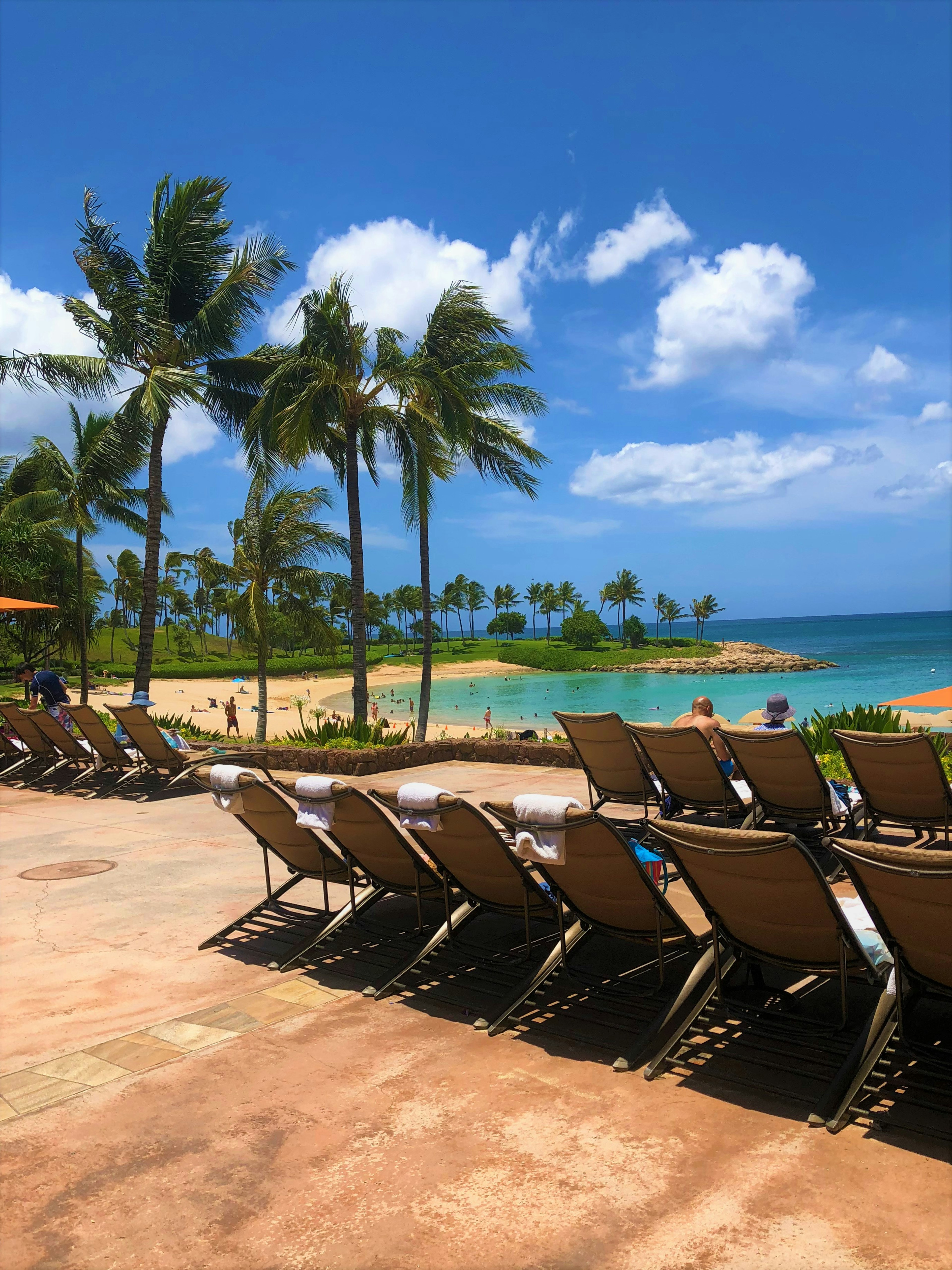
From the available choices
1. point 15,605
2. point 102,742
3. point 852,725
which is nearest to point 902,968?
point 852,725

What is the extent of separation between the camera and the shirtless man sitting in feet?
20.3

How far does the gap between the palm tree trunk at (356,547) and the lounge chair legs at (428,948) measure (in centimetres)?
1156

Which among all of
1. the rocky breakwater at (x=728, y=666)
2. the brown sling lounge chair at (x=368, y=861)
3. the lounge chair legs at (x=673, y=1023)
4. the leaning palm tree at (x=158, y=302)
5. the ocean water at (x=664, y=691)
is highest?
the leaning palm tree at (x=158, y=302)

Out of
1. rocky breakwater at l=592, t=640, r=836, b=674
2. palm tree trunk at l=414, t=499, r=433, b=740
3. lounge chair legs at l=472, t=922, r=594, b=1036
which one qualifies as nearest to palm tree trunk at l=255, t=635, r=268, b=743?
palm tree trunk at l=414, t=499, r=433, b=740

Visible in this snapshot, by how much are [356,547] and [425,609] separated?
3820mm

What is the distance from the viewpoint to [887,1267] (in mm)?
1967

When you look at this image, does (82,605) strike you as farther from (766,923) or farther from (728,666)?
(728,666)

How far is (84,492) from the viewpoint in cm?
2533

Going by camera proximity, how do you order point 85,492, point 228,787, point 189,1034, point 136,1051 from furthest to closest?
point 85,492 → point 228,787 → point 189,1034 → point 136,1051

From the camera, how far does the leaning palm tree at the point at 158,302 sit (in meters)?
16.2

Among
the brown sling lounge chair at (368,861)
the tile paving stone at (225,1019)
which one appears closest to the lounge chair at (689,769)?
the brown sling lounge chair at (368,861)

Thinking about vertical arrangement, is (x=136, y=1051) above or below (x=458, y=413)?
below

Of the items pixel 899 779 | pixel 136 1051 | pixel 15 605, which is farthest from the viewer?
pixel 15 605

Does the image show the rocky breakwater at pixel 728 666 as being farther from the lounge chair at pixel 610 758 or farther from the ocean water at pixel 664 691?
the lounge chair at pixel 610 758
